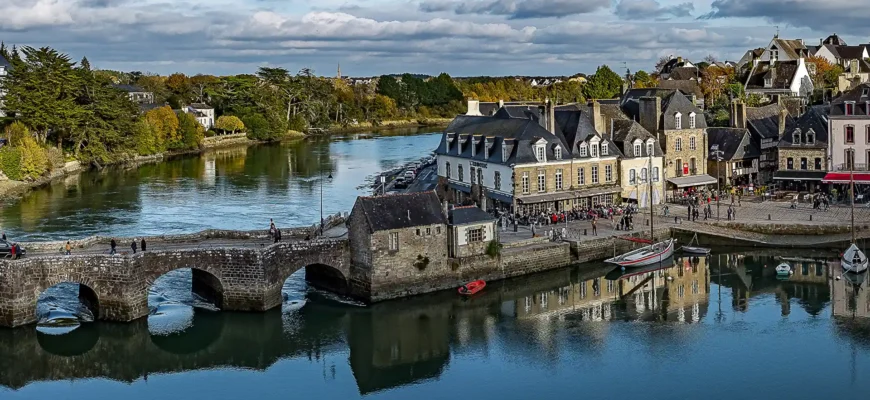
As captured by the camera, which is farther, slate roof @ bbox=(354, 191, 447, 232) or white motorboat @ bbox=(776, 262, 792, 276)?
white motorboat @ bbox=(776, 262, 792, 276)

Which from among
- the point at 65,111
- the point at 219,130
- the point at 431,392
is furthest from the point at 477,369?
the point at 219,130

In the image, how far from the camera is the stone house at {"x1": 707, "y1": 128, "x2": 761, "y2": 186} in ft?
190

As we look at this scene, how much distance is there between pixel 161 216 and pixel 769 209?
35.0 m

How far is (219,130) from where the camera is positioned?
123 meters

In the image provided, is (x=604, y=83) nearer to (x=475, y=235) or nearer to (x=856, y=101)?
(x=856, y=101)

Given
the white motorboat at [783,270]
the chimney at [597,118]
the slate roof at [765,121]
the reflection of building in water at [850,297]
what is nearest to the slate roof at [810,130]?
the slate roof at [765,121]

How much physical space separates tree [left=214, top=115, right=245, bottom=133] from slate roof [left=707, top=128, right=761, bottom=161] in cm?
7391

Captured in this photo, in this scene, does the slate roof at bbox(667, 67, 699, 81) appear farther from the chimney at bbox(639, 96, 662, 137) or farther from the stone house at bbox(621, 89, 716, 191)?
the chimney at bbox(639, 96, 662, 137)

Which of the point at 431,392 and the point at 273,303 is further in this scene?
the point at 273,303

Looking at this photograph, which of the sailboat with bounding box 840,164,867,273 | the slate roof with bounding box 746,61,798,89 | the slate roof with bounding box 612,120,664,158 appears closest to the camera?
the sailboat with bounding box 840,164,867,273

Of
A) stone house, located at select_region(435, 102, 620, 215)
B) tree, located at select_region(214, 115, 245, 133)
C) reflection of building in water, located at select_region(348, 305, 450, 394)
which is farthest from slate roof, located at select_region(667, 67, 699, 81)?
reflection of building in water, located at select_region(348, 305, 450, 394)

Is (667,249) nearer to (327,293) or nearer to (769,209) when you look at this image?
(769,209)

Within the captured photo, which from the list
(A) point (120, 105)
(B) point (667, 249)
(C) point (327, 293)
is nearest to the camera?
(C) point (327, 293)

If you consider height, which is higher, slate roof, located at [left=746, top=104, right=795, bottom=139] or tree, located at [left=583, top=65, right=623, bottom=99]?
tree, located at [left=583, top=65, right=623, bottom=99]
